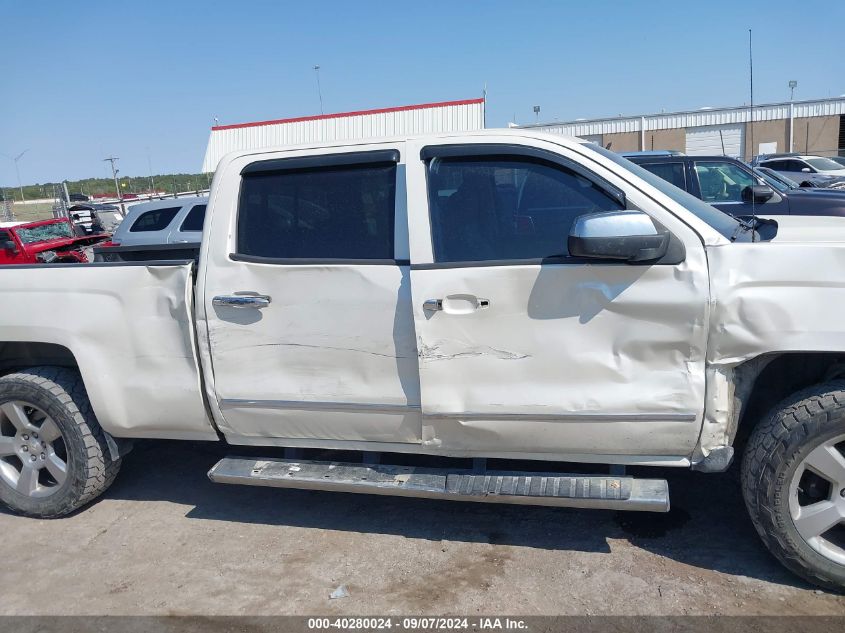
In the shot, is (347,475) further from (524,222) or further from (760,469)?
(760,469)

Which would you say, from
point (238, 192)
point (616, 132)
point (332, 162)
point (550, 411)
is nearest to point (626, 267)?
point (550, 411)

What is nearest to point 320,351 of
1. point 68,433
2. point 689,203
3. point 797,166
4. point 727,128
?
point 68,433

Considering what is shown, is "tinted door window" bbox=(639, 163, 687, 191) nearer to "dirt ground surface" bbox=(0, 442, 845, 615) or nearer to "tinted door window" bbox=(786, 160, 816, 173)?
"dirt ground surface" bbox=(0, 442, 845, 615)

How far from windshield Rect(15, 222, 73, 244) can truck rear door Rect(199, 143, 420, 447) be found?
12017mm

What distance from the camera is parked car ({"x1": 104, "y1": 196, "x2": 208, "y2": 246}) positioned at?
1196 cm

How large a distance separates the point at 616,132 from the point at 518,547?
3597cm

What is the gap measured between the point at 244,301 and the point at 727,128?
117ft

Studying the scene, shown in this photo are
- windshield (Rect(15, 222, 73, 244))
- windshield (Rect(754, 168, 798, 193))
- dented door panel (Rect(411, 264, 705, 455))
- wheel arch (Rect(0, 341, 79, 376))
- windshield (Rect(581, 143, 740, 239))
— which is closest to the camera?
dented door panel (Rect(411, 264, 705, 455))

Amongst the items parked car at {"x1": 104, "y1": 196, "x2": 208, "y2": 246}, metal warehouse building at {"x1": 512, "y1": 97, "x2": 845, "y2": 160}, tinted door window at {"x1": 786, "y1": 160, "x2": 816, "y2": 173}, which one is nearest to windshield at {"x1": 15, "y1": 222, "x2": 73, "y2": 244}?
parked car at {"x1": 104, "y1": 196, "x2": 208, "y2": 246}

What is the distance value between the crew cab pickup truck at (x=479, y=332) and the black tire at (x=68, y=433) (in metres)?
0.02

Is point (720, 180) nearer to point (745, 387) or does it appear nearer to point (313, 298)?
point (745, 387)

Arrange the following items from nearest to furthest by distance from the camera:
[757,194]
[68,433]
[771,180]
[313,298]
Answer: [313,298]
[68,433]
[757,194]
[771,180]

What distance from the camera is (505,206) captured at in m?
3.31

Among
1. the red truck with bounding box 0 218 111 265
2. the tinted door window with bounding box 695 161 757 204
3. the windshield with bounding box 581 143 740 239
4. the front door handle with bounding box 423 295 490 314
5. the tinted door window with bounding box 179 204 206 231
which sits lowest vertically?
the red truck with bounding box 0 218 111 265
